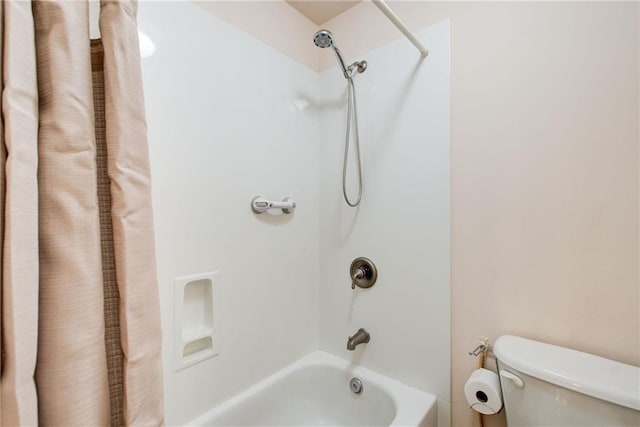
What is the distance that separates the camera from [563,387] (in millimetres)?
861

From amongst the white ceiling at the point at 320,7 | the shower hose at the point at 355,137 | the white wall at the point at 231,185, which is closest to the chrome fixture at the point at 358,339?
the white wall at the point at 231,185

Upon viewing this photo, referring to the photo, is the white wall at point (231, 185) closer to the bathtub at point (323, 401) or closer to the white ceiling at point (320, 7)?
the bathtub at point (323, 401)

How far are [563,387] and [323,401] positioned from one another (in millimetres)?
1066

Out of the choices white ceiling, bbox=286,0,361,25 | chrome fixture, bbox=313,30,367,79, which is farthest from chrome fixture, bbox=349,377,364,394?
white ceiling, bbox=286,0,361,25

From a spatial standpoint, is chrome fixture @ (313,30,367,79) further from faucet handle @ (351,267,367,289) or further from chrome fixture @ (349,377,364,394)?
chrome fixture @ (349,377,364,394)

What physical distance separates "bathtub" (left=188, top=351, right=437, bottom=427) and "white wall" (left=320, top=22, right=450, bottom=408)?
0.24 feet

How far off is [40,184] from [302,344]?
134cm

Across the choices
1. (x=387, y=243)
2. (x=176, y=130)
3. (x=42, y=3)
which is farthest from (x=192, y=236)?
(x=387, y=243)

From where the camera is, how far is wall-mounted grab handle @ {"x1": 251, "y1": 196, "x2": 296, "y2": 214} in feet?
4.45

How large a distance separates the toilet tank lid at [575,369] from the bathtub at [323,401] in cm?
46

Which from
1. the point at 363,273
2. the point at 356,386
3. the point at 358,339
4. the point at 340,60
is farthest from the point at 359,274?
the point at 340,60

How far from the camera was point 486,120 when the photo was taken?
118 cm

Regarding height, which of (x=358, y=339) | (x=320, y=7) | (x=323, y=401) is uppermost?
(x=320, y=7)

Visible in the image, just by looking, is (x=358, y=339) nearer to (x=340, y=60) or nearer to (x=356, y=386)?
(x=356, y=386)
